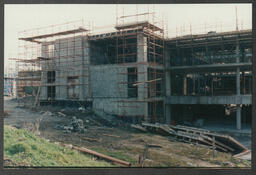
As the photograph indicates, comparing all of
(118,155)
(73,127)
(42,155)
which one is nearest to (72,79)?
(73,127)

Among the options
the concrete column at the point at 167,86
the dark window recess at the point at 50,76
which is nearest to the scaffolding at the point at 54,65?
the dark window recess at the point at 50,76

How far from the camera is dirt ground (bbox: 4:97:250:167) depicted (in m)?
10.9

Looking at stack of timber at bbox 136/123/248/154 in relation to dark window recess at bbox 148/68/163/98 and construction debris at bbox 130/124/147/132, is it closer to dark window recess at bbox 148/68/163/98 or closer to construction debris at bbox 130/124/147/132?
construction debris at bbox 130/124/147/132

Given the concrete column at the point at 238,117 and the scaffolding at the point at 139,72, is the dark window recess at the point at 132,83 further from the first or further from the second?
the concrete column at the point at 238,117

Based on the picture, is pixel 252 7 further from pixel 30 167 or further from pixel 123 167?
pixel 30 167

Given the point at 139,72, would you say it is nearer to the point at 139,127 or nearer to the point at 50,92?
the point at 139,127

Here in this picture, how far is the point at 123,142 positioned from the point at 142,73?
6.55 metres

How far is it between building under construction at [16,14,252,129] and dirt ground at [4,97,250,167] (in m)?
2.66

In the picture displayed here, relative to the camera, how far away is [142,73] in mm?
17734

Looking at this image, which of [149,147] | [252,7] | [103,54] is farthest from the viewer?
[103,54]

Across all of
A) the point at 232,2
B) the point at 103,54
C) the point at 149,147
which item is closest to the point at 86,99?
the point at 103,54

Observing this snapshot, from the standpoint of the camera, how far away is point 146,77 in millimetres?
17766

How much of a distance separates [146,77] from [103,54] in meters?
6.45

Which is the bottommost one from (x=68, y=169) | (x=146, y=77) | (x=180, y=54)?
(x=68, y=169)
